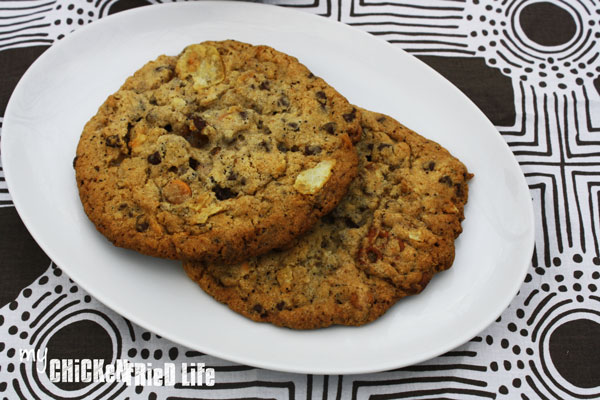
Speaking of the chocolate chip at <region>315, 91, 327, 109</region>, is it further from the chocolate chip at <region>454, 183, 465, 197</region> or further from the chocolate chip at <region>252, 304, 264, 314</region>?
the chocolate chip at <region>252, 304, 264, 314</region>

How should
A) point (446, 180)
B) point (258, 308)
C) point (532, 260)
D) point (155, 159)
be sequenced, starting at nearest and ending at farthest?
1. point (258, 308)
2. point (155, 159)
3. point (446, 180)
4. point (532, 260)

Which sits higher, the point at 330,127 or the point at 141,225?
the point at 330,127

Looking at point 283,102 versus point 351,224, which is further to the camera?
point 283,102

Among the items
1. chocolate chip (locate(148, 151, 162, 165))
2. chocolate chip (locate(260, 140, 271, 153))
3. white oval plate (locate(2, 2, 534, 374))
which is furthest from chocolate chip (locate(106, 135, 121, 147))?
chocolate chip (locate(260, 140, 271, 153))

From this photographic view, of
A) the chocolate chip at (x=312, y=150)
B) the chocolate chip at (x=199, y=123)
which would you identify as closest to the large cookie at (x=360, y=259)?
the chocolate chip at (x=312, y=150)

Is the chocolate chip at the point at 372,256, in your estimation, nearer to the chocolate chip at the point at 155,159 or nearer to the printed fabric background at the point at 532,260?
the printed fabric background at the point at 532,260

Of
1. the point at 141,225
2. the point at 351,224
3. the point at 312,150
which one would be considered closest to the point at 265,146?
the point at 312,150

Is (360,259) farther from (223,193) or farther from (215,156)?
(215,156)

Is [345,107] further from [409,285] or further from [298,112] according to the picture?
[409,285]
